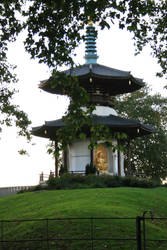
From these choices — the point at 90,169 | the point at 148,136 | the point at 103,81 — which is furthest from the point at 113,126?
the point at 148,136

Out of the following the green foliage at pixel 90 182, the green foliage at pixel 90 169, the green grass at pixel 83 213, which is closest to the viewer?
the green grass at pixel 83 213

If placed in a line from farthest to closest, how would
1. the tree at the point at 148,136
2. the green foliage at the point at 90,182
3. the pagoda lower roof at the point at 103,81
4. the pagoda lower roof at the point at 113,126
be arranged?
the tree at the point at 148,136 < the pagoda lower roof at the point at 103,81 < the pagoda lower roof at the point at 113,126 < the green foliage at the point at 90,182

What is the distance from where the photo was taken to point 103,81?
34.1m

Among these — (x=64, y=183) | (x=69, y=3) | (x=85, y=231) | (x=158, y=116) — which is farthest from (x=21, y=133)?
(x=158, y=116)

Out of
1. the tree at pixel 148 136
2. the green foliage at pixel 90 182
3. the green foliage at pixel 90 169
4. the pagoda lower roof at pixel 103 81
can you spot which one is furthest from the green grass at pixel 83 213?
the tree at pixel 148 136

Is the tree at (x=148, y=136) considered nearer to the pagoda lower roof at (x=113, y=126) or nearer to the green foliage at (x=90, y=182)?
the pagoda lower roof at (x=113, y=126)

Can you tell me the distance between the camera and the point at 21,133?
82.8 ft

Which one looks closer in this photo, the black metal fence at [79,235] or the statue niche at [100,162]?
the black metal fence at [79,235]

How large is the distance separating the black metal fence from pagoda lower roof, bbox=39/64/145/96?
1932 cm

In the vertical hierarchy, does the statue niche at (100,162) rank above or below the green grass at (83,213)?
above

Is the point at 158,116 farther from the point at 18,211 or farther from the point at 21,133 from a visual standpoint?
the point at 18,211

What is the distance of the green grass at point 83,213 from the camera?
1282 cm

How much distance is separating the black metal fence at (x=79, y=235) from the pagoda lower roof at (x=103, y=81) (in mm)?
19317

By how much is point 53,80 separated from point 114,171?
2217cm
